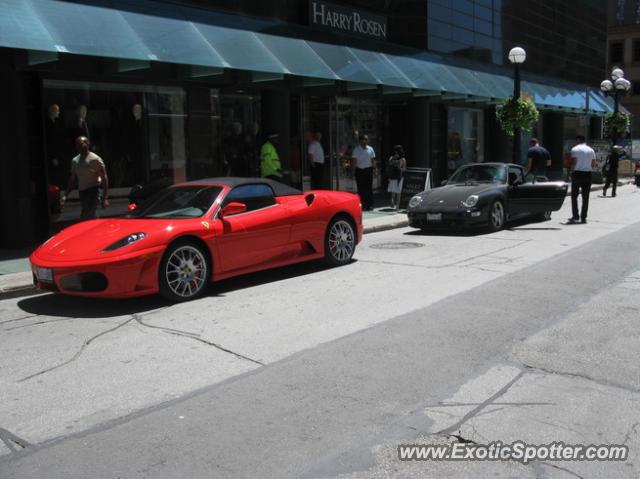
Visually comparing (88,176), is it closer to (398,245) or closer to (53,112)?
(53,112)

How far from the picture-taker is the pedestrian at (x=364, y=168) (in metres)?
16.7

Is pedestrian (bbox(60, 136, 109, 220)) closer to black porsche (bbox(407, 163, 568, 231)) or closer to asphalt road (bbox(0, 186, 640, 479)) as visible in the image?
asphalt road (bbox(0, 186, 640, 479))

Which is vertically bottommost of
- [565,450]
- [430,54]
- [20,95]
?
[565,450]

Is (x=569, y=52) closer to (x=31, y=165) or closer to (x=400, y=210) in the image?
(x=400, y=210)

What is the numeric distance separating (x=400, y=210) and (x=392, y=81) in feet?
11.4

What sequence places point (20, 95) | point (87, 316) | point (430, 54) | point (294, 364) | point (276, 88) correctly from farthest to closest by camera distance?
point (430, 54)
point (276, 88)
point (20, 95)
point (87, 316)
point (294, 364)

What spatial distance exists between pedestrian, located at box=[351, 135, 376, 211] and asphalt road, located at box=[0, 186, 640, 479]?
846 centimetres

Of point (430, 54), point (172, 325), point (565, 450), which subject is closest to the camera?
point (565, 450)

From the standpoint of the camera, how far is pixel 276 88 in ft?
51.6

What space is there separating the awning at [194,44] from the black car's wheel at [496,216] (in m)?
4.89

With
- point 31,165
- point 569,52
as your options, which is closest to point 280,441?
point 31,165

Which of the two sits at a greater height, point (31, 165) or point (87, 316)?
point (31, 165)

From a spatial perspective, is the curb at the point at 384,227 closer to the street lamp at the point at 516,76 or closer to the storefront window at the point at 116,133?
the storefront window at the point at 116,133

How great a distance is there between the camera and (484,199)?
12633mm
